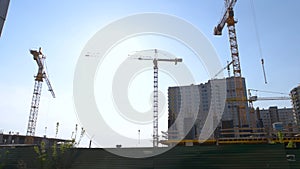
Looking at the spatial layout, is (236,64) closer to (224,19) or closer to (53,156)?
(224,19)

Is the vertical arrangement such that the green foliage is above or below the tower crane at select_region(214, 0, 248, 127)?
below

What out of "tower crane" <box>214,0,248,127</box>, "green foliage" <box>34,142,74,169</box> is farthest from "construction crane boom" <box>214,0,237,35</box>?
"green foliage" <box>34,142,74,169</box>

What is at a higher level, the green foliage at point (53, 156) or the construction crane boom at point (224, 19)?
the construction crane boom at point (224, 19)

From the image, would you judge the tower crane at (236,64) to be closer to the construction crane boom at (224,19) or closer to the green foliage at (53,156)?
the construction crane boom at (224,19)

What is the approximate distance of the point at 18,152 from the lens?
9914mm

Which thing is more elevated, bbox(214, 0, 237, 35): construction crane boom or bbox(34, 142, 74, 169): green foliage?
bbox(214, 0, 237, 35): construction crane boom

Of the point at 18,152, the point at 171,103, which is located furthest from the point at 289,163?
the point at 171,103

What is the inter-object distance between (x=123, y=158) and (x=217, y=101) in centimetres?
6478

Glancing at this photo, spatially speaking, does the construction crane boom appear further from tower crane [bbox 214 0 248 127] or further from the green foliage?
the green foliage

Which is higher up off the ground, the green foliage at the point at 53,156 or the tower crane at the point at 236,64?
the tower crane at the point at 236,64

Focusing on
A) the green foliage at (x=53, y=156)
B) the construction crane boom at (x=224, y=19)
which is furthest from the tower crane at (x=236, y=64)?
the green foliage at (x=53, y=156)

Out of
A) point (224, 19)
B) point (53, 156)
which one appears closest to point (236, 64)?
point (224, 19)

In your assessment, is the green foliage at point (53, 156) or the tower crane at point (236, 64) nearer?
the green foliage at point (53, 156)

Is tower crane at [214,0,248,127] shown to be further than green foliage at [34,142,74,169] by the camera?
Yes
